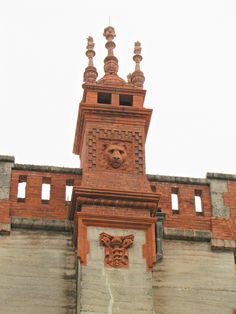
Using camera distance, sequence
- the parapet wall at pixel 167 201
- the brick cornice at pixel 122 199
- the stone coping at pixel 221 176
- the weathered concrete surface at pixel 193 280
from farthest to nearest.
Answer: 1. the stone coping at pixel 221 176
2. the parapet wall at pixel 167 201
3. the brick cornice at pixel 122 199
4. the weathered concrete surface at pixel 193 280

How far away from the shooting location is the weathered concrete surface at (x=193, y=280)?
20562mm

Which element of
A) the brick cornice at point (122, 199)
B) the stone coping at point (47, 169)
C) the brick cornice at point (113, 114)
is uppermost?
the brick cornice at point (113, 114)

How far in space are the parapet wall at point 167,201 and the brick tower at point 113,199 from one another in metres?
0.62

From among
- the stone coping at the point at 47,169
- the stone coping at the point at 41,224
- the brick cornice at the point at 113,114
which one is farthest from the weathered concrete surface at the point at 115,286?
the brick cornice at the point at 113,114

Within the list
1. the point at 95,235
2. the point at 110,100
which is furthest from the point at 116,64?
the point at 95,235

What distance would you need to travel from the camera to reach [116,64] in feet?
77.4

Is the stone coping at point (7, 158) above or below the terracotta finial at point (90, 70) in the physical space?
below

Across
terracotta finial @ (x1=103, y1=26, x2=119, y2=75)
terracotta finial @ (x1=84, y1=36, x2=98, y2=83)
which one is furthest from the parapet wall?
terracotta finial @ (x1=103, y1=26, x2=119, y2=75)

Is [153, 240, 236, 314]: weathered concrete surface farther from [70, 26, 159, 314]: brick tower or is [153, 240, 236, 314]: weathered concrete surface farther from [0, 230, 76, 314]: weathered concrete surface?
[0, 230, 76, 314]: weathered concrete surface

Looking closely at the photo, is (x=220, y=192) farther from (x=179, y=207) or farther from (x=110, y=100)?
(x=110, y=100)

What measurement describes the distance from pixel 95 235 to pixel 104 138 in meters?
2.57

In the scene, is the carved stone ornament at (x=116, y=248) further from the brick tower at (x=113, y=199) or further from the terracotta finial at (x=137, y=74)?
the terracotta finial at (x=137, y=74)

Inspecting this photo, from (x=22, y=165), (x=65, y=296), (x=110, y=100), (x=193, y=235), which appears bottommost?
(x=65, y=296)

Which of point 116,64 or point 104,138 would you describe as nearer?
point 104,138
